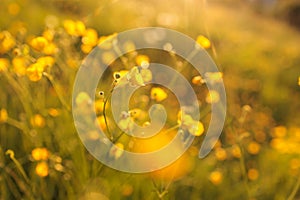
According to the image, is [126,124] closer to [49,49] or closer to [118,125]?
[118,125]

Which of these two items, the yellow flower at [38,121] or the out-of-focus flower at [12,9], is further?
the out-of-focus flower at [12,9]

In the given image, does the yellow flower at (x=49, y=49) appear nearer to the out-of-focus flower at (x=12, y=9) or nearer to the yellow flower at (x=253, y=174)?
the yellow flower at (x=253, y=174)

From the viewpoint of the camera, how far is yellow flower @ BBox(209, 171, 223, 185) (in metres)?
1.88

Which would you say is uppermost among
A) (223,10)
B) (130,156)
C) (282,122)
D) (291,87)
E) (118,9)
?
(223,10)

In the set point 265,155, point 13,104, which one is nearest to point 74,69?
point 13,104

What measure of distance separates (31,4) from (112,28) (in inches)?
22.8

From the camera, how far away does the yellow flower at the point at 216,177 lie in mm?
1883

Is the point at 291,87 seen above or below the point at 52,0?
below

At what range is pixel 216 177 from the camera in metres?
1.88

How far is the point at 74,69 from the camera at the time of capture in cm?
181

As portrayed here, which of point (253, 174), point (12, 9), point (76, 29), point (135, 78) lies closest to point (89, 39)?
point (76, 29)

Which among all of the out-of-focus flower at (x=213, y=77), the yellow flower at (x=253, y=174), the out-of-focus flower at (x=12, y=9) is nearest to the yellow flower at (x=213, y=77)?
the out-of-focus flower at (x=213, y=77)

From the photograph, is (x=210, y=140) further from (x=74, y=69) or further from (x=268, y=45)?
(x=268, y=45)

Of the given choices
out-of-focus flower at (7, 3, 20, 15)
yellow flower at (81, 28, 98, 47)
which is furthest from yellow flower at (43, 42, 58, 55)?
out-of-focus flower at (7, 3, 20, 15)
